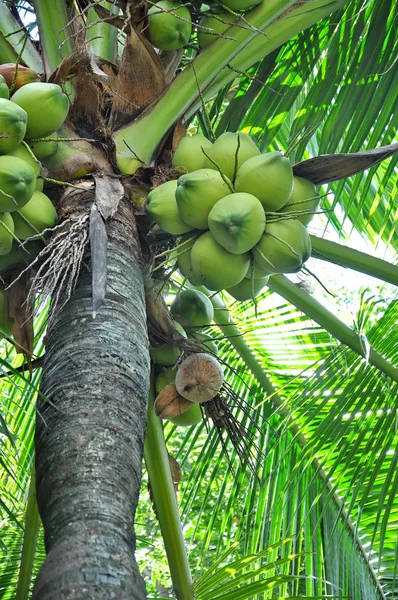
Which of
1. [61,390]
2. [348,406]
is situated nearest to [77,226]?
[61,390]

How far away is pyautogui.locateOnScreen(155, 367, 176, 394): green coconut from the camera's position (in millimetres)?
2232

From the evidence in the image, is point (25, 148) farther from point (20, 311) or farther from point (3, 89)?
point (20, 311)

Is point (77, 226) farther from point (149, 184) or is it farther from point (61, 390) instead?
point (61, 390)

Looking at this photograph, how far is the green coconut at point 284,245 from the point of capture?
1.73 m

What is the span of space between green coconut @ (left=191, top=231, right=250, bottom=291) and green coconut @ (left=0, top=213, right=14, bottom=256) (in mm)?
412

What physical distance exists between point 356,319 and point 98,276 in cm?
122

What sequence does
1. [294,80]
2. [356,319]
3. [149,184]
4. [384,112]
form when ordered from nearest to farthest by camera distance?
1. [149,184]
2. [356,319]
3. [384,112]
4. [294,80]

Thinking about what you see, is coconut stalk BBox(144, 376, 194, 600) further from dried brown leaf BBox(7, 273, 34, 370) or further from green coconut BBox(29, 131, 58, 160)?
green coconut BBox(29, 131, 58, 160)

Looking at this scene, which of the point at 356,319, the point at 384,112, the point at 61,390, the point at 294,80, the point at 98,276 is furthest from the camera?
the point at 294,80

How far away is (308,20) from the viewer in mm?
2256

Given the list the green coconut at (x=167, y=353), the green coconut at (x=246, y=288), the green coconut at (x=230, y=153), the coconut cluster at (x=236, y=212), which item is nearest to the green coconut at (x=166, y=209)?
the coconut cluster at (x=236, y=212)

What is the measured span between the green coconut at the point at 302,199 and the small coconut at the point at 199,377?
1.60 ft

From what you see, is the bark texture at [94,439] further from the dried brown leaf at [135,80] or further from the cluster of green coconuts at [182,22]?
the cluster of green coconuts at [182,22]

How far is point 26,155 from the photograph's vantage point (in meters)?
1.70
